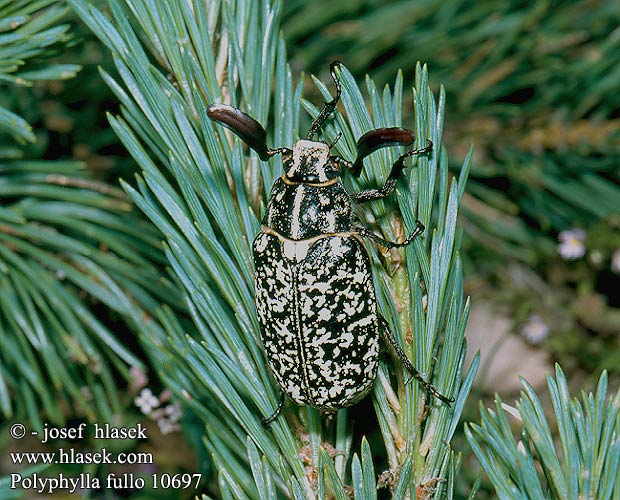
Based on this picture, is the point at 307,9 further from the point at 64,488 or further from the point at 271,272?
the point at 64,488

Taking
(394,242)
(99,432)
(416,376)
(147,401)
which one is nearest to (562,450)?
(416,376)

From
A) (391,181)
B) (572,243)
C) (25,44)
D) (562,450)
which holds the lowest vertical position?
(562,450)

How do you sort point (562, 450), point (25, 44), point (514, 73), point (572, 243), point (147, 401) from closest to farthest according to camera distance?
point (562, 450) < point (25, 44) < point (147, 401) < point (514, 73) < point (572, 243)

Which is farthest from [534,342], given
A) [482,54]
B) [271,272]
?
[271,272]

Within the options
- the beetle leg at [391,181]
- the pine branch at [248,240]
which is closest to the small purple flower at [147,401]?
the pine branch at [248,240]

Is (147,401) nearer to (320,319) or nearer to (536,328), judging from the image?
(320,319)

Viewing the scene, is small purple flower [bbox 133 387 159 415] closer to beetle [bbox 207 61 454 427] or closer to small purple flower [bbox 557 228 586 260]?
beetle [bbox 207 61 454 427]

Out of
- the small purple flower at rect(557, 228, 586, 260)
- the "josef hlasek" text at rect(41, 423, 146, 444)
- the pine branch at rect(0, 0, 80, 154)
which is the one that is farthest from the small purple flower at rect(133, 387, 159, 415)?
the small purple flower at rect(557, 228, 586, 260)

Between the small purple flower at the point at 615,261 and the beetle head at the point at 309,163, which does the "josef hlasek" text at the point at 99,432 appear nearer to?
the beetle head at the point at 309,163
